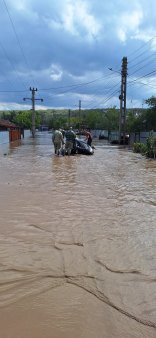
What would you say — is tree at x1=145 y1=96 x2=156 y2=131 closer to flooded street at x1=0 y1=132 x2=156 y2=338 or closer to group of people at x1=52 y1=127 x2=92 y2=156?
group of people at x1=52 y1=127 x2=92 y2=156

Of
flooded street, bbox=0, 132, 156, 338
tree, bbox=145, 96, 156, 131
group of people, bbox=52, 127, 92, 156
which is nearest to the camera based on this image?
flooded street, bbox=0, 132, 156, 338

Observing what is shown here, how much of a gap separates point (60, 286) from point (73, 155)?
21.7 meters

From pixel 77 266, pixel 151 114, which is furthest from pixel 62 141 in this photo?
pixel 151 114

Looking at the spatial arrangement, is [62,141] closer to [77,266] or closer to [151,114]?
[77,266]

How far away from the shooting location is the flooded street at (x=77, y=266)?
4062mm

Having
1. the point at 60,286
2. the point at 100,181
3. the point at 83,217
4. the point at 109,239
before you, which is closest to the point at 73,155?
the point at 100,181

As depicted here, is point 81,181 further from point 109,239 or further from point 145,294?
point 145,294

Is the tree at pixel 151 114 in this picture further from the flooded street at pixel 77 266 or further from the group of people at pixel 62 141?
the flooded street at pixel 77 266

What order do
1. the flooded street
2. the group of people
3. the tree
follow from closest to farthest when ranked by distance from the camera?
1. the flooded street
2. the group of people
3. the tree

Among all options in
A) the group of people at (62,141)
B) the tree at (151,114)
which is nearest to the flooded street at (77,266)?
the group of people at (62,141)

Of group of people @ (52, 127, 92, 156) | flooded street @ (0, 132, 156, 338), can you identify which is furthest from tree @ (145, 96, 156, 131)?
flooded street @ (0, 132, 156, 338)

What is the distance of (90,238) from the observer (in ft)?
22.6

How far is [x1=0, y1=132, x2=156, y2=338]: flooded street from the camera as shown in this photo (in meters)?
4.06

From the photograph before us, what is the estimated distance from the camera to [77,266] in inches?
220
